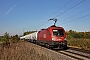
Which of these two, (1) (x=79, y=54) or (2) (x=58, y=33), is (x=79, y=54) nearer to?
(1) (x=79, y=54)

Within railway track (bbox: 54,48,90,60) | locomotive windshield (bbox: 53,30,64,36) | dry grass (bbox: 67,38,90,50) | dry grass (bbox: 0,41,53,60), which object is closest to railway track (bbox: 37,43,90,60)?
railway track (bbox: 54,48,90,60)

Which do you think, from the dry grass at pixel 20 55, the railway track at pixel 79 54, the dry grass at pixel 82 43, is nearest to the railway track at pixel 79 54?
the railway track at pixel 79 54

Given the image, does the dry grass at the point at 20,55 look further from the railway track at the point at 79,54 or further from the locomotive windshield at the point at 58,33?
the locomotive windshield at the point at 58,33

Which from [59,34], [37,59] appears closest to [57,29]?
[59,34]

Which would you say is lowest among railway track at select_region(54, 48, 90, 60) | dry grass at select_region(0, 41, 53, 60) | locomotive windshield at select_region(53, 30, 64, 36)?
railway track at select_region(54, 48, 90, 60)

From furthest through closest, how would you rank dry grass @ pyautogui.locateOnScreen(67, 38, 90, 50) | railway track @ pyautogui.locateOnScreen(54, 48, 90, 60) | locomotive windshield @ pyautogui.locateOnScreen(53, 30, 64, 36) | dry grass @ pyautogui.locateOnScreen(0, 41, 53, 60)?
dry grass @ pyautogui.locateOnScreen(67, 38, 90, 50)
locomotive windshield @ pyautogui.locateOnScreen(53, 30, 64, 36)
railway track @ pyautogui.locateOnScreen(54, 48, 90, 60)
dry grass @ pyautogui.locateOnScreen(0, 41, 53, 60)

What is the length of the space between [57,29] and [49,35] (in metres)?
1.26

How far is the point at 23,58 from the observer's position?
264 inches

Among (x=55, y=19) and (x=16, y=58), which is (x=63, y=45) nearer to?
(x=55, y=19)

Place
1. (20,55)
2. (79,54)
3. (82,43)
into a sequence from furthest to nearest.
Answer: (82,43)
(79,54)
(20,55)

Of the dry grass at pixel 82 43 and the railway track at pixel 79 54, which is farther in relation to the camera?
the dry grass at pixel 82 43

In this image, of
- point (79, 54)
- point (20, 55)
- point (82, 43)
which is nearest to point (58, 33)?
point (79, 54)

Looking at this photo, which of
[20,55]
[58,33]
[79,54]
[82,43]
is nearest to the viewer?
[20,55]

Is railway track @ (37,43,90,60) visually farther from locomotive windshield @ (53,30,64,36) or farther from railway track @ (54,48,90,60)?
locomotive windshield @ (53,30,64,36)
